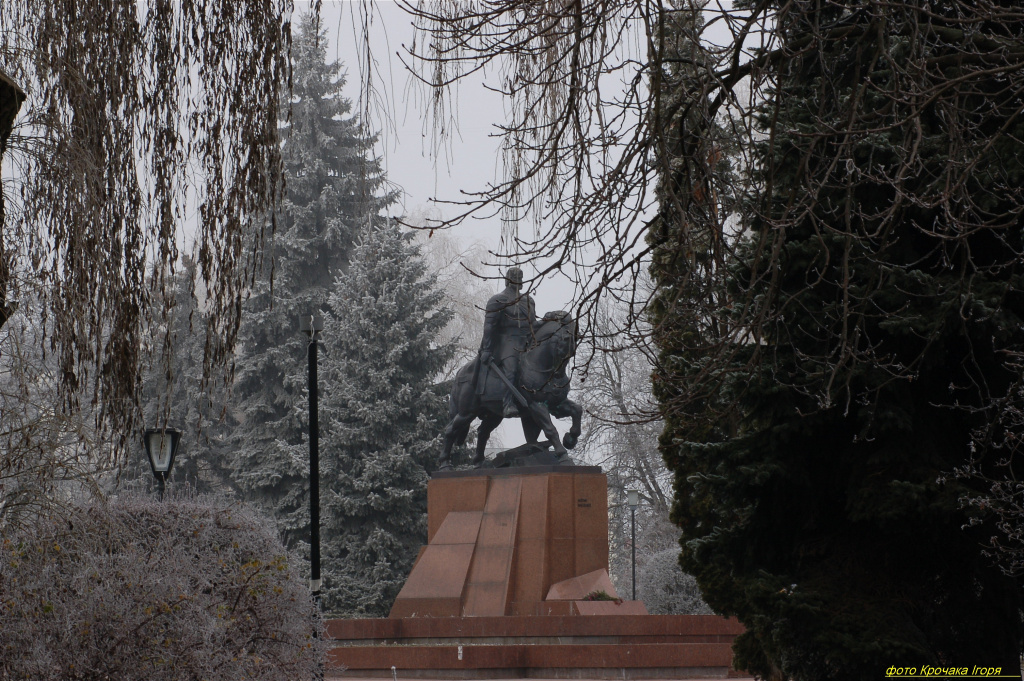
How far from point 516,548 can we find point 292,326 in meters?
16.2

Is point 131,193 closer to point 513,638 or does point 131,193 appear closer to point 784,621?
point 784,621

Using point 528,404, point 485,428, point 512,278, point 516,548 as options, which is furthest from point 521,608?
point 512,278

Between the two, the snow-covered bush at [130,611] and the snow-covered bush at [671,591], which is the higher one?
the snow-covered bush at [130,611]

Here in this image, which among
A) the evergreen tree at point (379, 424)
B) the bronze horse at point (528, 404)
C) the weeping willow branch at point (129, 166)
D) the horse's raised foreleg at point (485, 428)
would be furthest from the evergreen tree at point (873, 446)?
the evergreen tree at point (379, 424)

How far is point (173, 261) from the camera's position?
410 centimetres

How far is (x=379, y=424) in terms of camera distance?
28.2 metres

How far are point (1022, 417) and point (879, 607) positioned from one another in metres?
1.78

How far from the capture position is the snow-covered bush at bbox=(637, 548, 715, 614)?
21.3 meters

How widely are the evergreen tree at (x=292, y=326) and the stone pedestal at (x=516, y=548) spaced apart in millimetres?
11107

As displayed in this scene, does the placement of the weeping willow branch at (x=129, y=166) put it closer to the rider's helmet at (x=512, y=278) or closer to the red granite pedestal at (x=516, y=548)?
the rider's helmet at (x=512, y=278)

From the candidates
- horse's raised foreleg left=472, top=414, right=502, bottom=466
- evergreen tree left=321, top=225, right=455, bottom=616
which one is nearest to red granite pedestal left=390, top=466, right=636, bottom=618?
horse's raised foreleg left=472, top=414, right=502, bottom=466

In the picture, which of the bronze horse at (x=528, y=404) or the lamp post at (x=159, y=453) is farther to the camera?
the bronze horse at (x=528, y=404)

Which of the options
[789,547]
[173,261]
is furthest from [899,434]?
[173,261]

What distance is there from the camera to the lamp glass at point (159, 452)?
12078 millimetres
